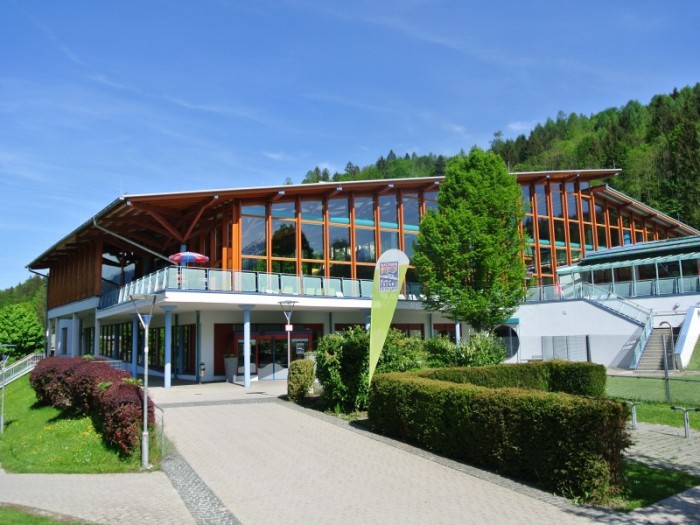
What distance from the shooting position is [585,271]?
3709 centimetres

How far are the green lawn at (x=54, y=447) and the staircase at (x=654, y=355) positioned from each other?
21.2 metres

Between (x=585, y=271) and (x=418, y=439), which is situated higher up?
(x=585, y=271)

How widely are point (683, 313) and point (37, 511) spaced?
96.4ft

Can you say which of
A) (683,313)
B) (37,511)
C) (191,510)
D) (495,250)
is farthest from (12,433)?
(683,313)

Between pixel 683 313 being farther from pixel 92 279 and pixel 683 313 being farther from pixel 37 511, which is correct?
pixel 92 279

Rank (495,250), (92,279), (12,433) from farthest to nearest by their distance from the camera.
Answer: (92,279), (495,250), (12,433)

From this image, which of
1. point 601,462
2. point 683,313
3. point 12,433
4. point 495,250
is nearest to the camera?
point 601,462

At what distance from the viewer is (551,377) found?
1777 cm

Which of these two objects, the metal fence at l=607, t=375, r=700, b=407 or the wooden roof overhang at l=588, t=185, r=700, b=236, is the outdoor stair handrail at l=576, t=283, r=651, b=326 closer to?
the metal fence at l=607, t=375, r=700, b=407

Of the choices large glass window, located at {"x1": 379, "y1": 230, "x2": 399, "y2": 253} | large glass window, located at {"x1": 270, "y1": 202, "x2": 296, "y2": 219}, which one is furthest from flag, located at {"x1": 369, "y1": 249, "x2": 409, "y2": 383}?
large glass window, located at {"x1": 379, "y1": 230, "x2": 399, "y2": 253}

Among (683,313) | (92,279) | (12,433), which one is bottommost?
(12,433)

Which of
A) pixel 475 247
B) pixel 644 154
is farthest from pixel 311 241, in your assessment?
pixel 644 154

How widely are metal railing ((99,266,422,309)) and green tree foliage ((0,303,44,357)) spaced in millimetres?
39555

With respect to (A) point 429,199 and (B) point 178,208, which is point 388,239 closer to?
(A) point 429,199
